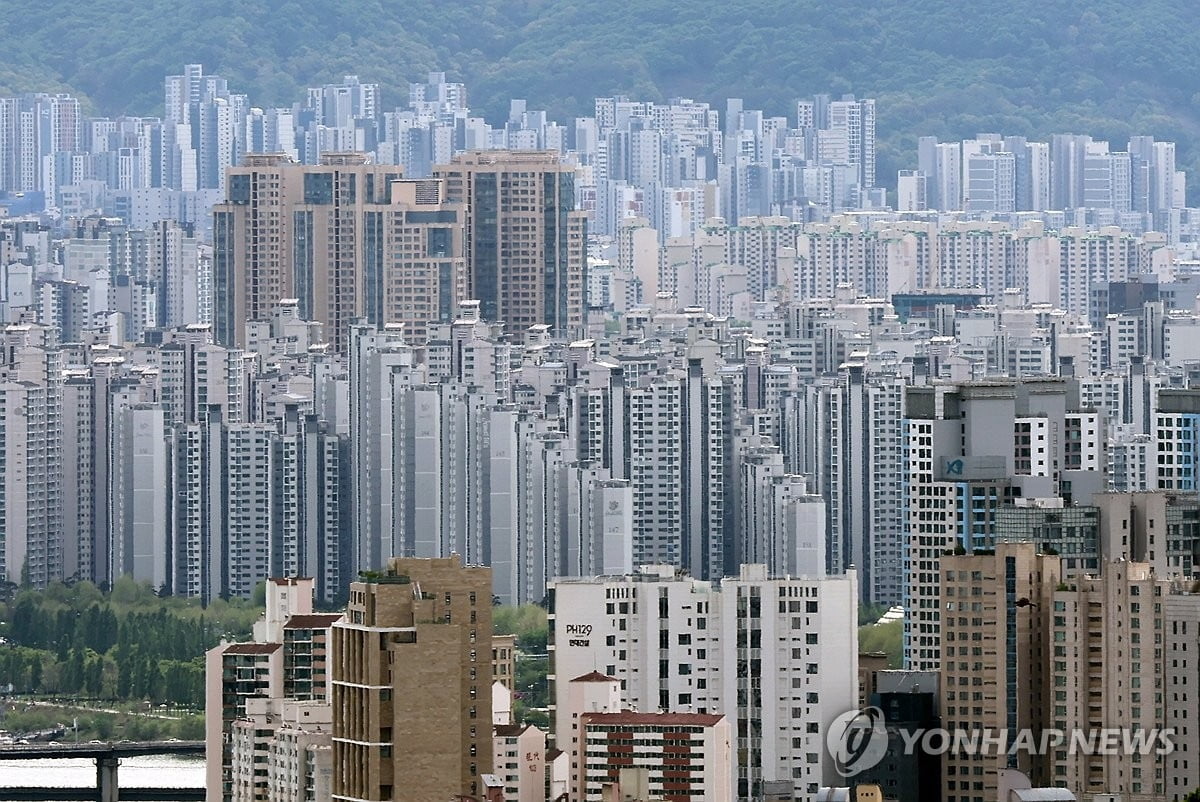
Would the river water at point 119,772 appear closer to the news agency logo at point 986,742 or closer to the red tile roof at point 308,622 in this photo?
the red tile roof at point 308,622

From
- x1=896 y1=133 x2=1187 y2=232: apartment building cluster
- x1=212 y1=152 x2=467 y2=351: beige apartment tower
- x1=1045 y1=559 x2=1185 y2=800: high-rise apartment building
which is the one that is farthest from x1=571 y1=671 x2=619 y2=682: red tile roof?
x1=896 y1=133 x2=1187 y2=232: apartment building cluster

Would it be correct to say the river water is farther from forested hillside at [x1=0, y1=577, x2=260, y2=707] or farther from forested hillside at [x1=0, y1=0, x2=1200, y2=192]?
forested hillside at [x1=0, y1=0, x2=1200, y2=192]

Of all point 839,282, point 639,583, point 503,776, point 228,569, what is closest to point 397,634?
point 503,776

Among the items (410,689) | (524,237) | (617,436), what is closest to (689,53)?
(524,237)

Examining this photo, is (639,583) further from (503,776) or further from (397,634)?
(397,634)

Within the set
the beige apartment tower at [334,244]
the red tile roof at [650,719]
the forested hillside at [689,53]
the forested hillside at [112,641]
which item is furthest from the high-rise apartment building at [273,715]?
the forested hillside at [689,53]
